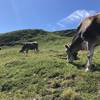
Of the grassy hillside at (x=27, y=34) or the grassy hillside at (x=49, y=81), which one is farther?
the grassy hillside at (x=27, y=34)

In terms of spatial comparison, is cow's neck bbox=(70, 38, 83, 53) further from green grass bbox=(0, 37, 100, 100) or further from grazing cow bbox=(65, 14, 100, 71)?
grazing cow bbox=(65, 14, 100, 71)

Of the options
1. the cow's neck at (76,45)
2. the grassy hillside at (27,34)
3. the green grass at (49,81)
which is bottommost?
the green grass at (49,81)

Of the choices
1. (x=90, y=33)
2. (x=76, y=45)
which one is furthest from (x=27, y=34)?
(x=90, y=33)

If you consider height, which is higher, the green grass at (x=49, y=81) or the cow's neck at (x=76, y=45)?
the cow's neck at (x=76, y=45)

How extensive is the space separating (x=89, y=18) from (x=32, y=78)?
19.2ft

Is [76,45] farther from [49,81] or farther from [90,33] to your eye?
[49,81]

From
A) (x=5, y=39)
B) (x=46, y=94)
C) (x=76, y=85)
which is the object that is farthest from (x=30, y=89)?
(x=5, y=39)

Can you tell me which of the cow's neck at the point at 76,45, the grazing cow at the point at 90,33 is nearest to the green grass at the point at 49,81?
the grazing cow at the point at 90,33

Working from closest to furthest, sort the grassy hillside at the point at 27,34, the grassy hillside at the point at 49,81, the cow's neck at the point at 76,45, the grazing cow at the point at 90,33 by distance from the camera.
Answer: the grassy hillside at the point at 49,81 < the grazing cow at the point at 90,33 < the cow's neck at the point at 76,45 < the grassy hillside at the point at 27,34

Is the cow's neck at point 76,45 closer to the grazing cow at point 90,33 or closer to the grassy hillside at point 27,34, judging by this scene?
the grazing cow at point 90,33

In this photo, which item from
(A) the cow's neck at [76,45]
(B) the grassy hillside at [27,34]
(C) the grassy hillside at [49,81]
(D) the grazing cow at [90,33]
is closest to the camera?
(C) the grassy hillside at [49,81]

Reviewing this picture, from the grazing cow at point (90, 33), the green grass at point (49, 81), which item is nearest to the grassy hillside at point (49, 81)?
the green grass at point (49, 81)

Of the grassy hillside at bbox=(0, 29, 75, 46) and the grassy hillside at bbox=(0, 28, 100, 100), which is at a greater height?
the grassy hillside at bbox=(0, 29, 75, 46)

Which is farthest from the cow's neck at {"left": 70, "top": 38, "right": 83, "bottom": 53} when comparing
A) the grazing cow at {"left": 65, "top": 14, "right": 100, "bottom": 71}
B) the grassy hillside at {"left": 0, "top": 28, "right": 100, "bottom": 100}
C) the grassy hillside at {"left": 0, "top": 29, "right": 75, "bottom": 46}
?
the grassy hillside at {"left": 0, "top": 29, "right": 75, "bottom": 46}
